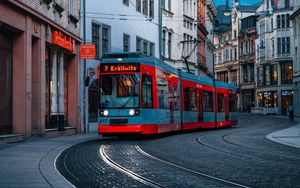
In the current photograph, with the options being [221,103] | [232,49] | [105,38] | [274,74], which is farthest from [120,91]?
[232,49]

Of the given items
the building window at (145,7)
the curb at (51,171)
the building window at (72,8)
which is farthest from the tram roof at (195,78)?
the curb at (51,171)

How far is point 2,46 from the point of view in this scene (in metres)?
21.2

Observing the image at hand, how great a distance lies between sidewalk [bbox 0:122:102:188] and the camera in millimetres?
10516

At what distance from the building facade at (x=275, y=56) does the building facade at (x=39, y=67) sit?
196ft

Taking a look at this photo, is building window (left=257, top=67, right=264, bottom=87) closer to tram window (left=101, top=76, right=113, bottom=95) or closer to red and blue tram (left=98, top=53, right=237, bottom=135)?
red and blue tram (left=98, top=53, right=237, bottom=135)

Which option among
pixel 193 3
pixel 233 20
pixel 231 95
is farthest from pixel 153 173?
pixel 233 20

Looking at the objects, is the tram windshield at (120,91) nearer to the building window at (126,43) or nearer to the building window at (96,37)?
the building window at (96,37)

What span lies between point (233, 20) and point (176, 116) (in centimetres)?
8889

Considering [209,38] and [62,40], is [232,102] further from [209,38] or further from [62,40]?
[209,38]

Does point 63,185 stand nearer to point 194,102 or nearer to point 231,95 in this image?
point 194,102

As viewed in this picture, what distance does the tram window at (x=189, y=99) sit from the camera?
29703 mm

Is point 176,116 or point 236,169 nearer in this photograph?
point 236,169

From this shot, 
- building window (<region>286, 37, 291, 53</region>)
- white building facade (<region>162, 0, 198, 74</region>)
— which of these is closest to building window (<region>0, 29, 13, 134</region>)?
white building facade (<region>162, 0, 198, 74</region>)

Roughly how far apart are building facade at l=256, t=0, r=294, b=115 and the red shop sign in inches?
2387
